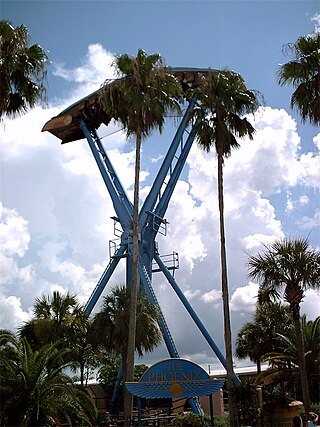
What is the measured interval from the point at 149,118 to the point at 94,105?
19.1 m

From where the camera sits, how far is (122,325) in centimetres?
2694

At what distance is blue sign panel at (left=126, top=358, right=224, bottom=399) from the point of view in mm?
19734

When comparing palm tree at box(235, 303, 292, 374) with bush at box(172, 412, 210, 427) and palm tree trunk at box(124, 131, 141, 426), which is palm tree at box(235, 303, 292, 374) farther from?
palm tree trunk at box(124, 131, 141, 426)

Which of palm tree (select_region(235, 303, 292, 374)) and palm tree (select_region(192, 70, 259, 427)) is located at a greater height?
palm tree (select_region(192, 70, 259, 427))

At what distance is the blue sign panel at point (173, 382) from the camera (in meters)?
19.7

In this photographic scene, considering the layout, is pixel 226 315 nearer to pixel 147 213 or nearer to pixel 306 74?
pixel 306 74

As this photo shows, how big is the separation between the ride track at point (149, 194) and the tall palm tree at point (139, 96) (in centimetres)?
1258

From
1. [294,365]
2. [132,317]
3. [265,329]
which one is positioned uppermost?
[265,329]

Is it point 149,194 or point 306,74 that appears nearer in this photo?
point 306,74

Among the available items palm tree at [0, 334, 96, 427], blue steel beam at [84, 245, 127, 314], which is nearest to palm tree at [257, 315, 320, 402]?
palm tree at [0, 334, 96, 427]

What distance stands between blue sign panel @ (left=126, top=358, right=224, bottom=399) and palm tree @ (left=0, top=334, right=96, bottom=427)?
2.40 m

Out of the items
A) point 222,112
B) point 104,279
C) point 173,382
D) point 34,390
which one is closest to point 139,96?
point 222,112

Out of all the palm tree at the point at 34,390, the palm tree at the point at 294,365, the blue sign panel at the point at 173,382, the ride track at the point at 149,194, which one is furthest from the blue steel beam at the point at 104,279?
the blue sign panel at the point at 173,382

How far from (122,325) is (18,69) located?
12.9 m
